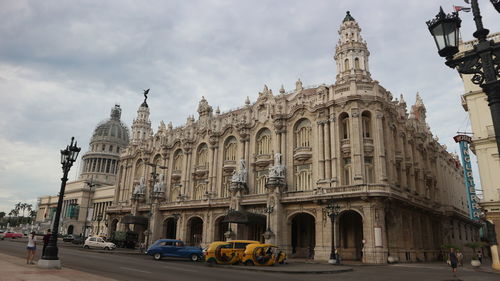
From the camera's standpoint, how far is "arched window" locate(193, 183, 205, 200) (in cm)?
4997

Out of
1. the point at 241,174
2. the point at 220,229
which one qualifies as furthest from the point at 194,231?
the point at 241,174

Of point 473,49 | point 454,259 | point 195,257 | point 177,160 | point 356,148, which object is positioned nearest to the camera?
point 473,49

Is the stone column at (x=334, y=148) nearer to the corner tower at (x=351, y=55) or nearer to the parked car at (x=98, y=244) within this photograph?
the corner tower at (x=351, y=55)

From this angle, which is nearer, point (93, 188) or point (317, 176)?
point (317, 176)

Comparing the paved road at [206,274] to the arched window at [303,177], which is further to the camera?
the arched window at [303,177]

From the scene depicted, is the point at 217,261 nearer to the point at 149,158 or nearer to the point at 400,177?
the point at 400,177

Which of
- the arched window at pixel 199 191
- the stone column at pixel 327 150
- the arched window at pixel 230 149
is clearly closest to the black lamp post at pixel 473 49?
the stone column at pixel 327 150

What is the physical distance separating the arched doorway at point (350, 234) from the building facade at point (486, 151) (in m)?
11.3

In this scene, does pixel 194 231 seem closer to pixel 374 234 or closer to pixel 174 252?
pixel 174 252

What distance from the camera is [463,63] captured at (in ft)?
23.7

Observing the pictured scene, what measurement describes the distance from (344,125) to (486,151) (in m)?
13.3

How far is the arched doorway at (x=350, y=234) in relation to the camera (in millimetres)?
35188

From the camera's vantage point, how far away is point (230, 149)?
160 feet

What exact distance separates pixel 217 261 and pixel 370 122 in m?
22.1
